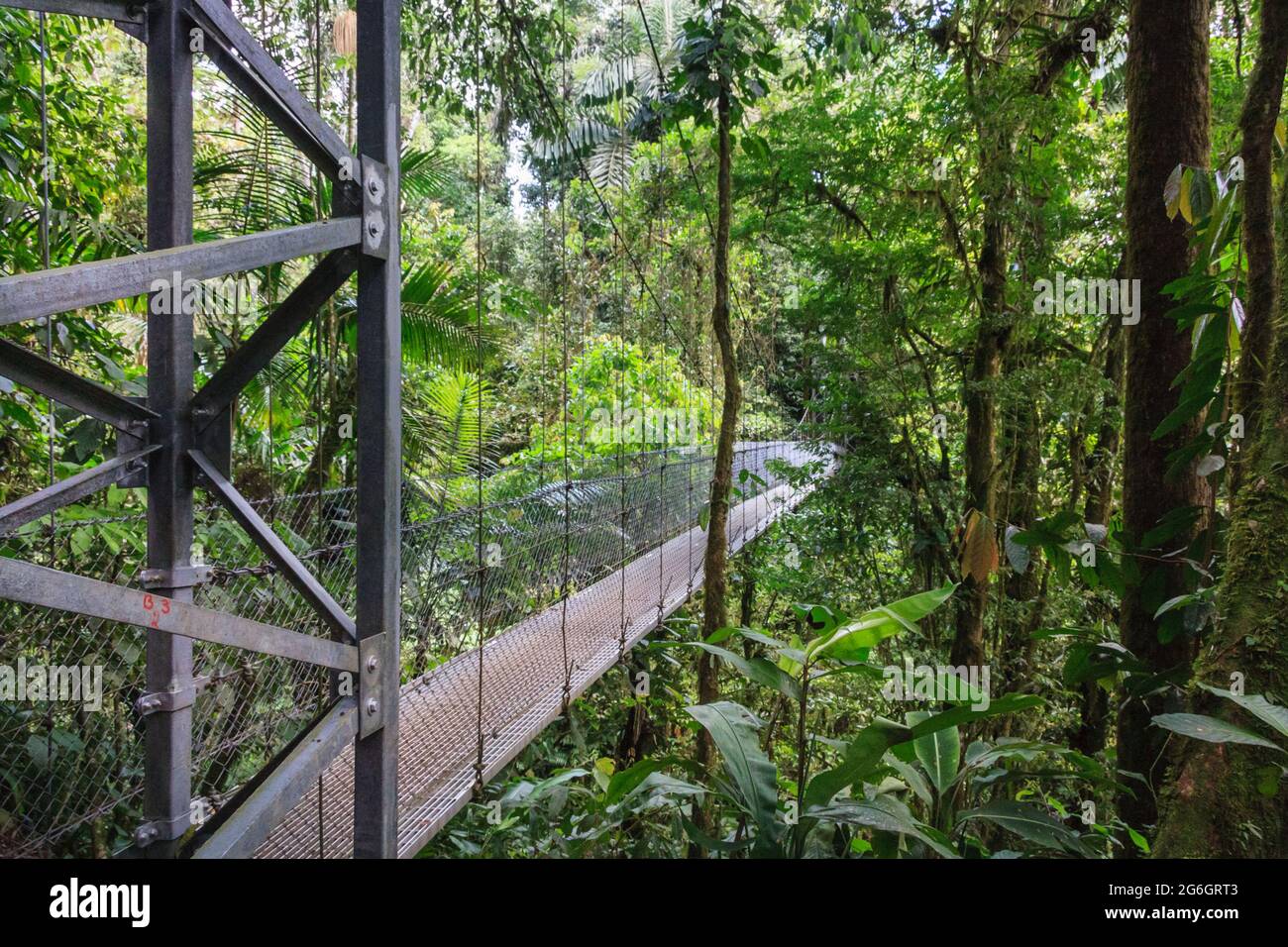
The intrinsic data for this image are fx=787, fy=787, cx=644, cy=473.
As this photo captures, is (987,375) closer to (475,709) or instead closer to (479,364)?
(479,364)

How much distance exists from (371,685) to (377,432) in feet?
1.25

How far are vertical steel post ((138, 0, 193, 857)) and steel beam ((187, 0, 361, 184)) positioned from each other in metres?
0.04

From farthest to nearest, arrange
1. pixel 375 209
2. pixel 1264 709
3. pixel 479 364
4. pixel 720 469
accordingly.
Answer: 1. pixel 479 364
2. pixel 720 469
3. pixel 375 209
4. pixel 1264 709

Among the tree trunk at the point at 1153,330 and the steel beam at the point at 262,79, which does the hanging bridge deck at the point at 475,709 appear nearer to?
the steel beam at the point at 262,79

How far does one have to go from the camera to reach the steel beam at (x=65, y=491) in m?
0.89

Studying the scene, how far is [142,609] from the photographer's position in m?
0.80

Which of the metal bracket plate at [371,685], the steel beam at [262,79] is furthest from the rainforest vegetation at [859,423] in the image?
the steel beam at [262,79]

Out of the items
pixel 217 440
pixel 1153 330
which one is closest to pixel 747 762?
pixel 217 440

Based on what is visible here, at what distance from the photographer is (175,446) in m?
1.01

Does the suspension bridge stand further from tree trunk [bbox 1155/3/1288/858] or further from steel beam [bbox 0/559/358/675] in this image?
tree trunk [bbox 1155/3/1288/858]

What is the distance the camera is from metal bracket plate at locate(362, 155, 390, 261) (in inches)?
45.1

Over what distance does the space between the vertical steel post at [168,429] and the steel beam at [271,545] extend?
34mm

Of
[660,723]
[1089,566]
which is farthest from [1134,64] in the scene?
[660,723]

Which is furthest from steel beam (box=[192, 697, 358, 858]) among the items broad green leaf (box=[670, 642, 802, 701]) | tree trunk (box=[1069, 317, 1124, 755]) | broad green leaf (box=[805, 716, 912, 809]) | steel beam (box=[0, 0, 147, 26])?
tree trunk (box=[1069, 317, 1124, 755])
